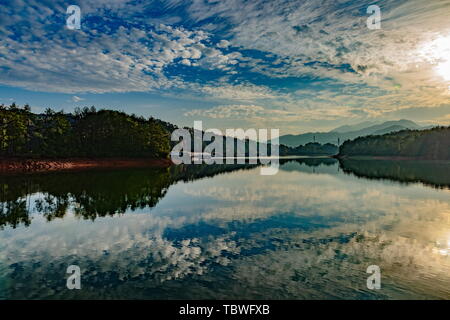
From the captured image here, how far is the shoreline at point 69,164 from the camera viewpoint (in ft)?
223

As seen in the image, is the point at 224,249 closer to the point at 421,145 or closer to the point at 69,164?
the point at 69,164

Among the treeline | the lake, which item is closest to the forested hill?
the treeline

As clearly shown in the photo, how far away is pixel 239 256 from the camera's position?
13.3 metres

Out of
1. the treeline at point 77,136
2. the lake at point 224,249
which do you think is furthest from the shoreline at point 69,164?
the lake at point 224,249

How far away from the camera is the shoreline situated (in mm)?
68062

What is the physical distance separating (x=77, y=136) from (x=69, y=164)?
54.1 ft

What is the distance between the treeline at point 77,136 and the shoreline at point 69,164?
361cm

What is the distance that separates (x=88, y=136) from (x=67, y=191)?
238 feet

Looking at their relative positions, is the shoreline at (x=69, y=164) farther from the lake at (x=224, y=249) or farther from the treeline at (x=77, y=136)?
the lake at (x=224, y=249)

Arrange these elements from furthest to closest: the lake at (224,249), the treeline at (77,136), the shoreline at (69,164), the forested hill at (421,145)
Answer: the forested hill at (421,145) < the treeline at (77,136) < the shoreline at (69,164) < the lake at (224,249)

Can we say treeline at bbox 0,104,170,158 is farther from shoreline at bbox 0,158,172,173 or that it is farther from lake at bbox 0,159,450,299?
lake at bbox 0,159,450,299

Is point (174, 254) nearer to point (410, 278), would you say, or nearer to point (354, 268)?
point (354, 268)

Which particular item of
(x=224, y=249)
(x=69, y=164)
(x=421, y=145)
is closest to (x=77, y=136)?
(x=69, y=164)

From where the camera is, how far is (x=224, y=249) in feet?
47.2
